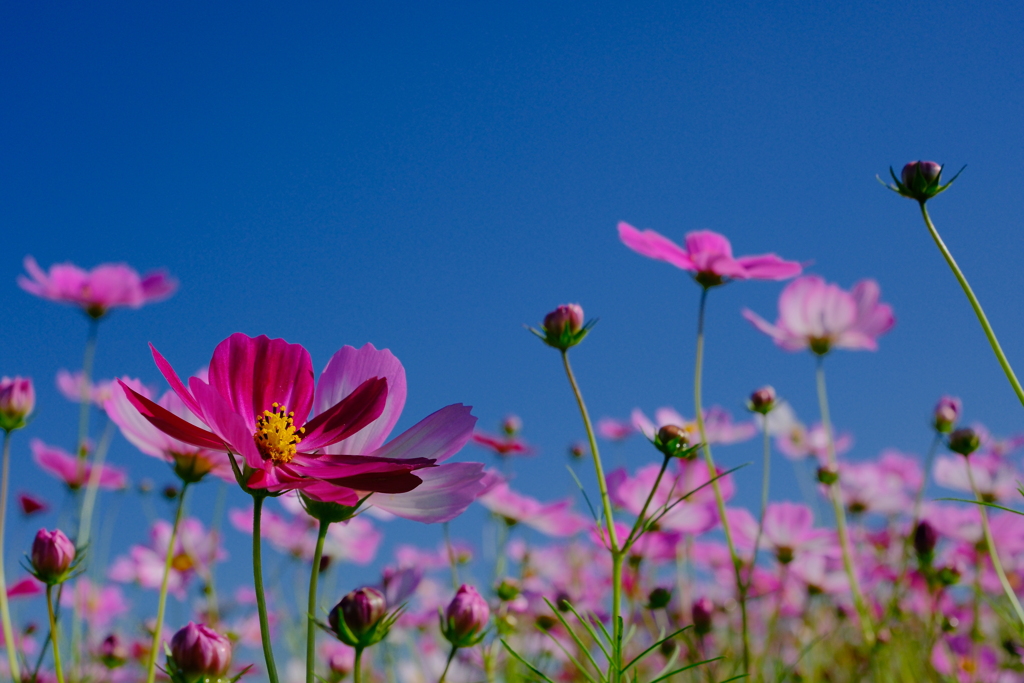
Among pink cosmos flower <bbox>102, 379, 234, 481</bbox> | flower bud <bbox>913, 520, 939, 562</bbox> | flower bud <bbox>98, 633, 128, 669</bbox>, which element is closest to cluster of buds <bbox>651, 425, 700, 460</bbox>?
pink cosmos flower <bbox>102, 379, 234, 481</bbox>

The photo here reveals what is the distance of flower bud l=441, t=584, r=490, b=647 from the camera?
769 millimetres

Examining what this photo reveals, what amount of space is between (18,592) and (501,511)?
87 centimetres

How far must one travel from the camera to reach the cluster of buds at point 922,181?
84 cm

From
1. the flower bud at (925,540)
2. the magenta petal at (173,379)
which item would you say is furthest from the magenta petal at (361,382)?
the flower bud at (925,540)

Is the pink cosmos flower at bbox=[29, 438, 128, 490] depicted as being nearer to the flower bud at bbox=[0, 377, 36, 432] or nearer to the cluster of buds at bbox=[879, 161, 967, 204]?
the flower bud at bbox=[0, 377, 36, 432]

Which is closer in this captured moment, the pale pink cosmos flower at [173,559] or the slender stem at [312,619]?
the slender stem at [312,619]

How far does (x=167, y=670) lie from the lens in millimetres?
585

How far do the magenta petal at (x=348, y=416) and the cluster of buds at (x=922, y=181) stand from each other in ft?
2.01

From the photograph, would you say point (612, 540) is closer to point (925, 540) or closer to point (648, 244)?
point (648, 244)

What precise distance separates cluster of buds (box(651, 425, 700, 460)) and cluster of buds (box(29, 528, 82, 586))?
2.05 ft

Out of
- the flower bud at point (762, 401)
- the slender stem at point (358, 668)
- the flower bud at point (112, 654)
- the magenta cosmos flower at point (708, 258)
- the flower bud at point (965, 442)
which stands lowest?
the slender stem at point (358, 668)

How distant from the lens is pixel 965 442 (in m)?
1.15

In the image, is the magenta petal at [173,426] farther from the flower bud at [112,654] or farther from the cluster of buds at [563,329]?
the flower bud at [112,654]

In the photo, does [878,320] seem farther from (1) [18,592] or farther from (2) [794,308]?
(1) [18,592]
